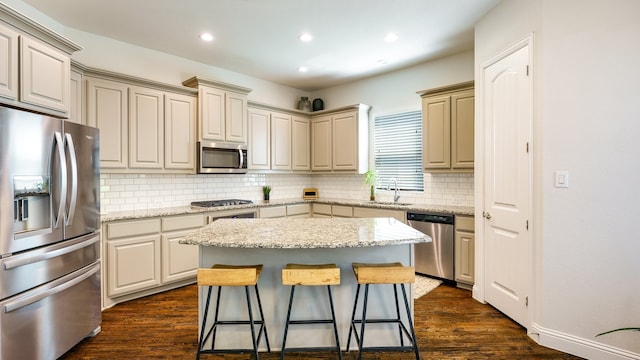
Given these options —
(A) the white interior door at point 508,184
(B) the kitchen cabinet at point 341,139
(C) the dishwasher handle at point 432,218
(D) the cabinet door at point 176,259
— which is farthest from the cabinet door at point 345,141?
(D) the cabinet door at point 176,259

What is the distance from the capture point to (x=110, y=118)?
3.35 metres

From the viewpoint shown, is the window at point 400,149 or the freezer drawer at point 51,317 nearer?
the freezer drawer at point 51,317

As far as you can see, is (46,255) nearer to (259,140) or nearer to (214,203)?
(214,203)

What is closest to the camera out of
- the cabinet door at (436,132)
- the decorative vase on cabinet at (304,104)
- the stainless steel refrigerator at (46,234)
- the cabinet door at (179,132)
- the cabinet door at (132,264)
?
the stainless steel refrigerator at (46,234)

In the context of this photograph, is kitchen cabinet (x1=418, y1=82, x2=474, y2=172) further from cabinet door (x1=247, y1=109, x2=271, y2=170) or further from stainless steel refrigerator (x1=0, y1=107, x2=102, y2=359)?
stainless steel refrigerator (x1=0, y1=107, x2=102, y2=359)

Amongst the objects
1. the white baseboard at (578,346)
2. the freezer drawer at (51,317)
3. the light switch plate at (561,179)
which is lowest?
the white baseboard at (578,346)

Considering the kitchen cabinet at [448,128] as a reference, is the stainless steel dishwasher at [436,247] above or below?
below

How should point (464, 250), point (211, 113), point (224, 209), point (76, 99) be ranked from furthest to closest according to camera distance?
point (211, 113), point (224, 209), point (464, 250), point (76, 99)

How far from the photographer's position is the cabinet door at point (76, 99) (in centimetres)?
298

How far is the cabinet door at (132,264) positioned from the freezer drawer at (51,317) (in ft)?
1.60

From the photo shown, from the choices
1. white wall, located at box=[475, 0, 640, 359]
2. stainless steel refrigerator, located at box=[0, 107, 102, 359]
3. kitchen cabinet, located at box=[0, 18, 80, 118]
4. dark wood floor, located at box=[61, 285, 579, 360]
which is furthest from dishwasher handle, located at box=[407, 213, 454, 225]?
kitchen cabinet, located at box=[0, 18, 80, 118]

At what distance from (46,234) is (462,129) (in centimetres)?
404

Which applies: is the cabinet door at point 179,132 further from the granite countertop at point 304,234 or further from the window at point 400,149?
the window at point 400,149

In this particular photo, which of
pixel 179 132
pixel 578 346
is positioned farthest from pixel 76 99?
pixel 578 346
